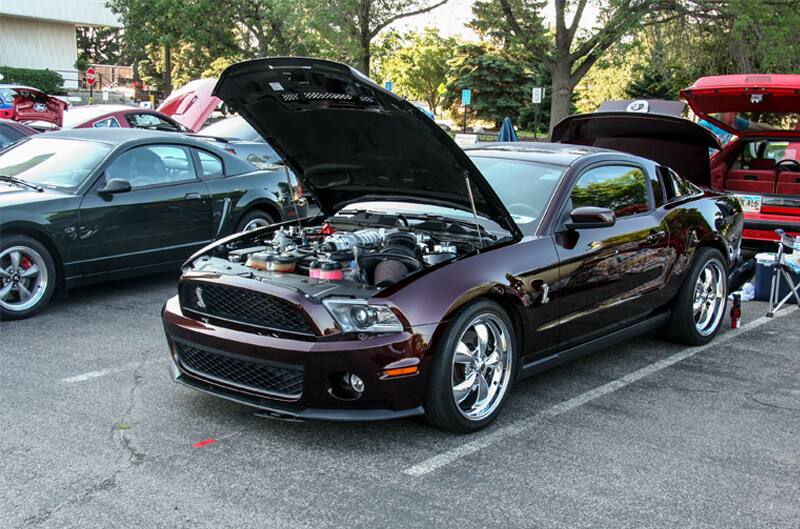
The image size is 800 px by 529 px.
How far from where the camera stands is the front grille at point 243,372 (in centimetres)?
404

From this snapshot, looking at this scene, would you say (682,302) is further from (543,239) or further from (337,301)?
(337,301)

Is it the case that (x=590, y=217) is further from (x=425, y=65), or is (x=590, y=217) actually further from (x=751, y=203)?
(x=425, y=65)

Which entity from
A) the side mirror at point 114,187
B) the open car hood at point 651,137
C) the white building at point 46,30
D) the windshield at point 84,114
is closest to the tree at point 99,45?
the white building at point 46,30

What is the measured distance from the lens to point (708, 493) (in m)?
3.77

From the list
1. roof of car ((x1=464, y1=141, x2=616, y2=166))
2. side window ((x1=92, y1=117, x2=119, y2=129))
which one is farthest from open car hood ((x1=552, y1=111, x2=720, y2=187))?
side window ((x1=92, y1=117, x2=119, y2=129))

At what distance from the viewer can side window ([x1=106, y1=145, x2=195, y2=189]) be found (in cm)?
737

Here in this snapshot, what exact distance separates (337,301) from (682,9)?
67.7 ft

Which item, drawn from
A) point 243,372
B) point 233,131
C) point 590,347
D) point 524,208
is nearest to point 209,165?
point 524,208

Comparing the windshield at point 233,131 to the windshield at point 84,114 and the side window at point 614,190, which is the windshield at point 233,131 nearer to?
the windshield at point 84,114

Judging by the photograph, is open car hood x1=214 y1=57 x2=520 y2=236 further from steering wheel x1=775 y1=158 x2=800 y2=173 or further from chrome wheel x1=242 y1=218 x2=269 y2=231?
steering wheel x1=775 y1=158 x2=800 y2=173

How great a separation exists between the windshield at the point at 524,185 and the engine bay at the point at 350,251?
1.13 feet

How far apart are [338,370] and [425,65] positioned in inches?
2482

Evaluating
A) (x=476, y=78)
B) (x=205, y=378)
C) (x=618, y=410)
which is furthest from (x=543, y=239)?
(x=476, y=78)

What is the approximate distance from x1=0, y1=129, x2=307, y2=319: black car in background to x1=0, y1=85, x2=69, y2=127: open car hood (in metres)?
14.4
